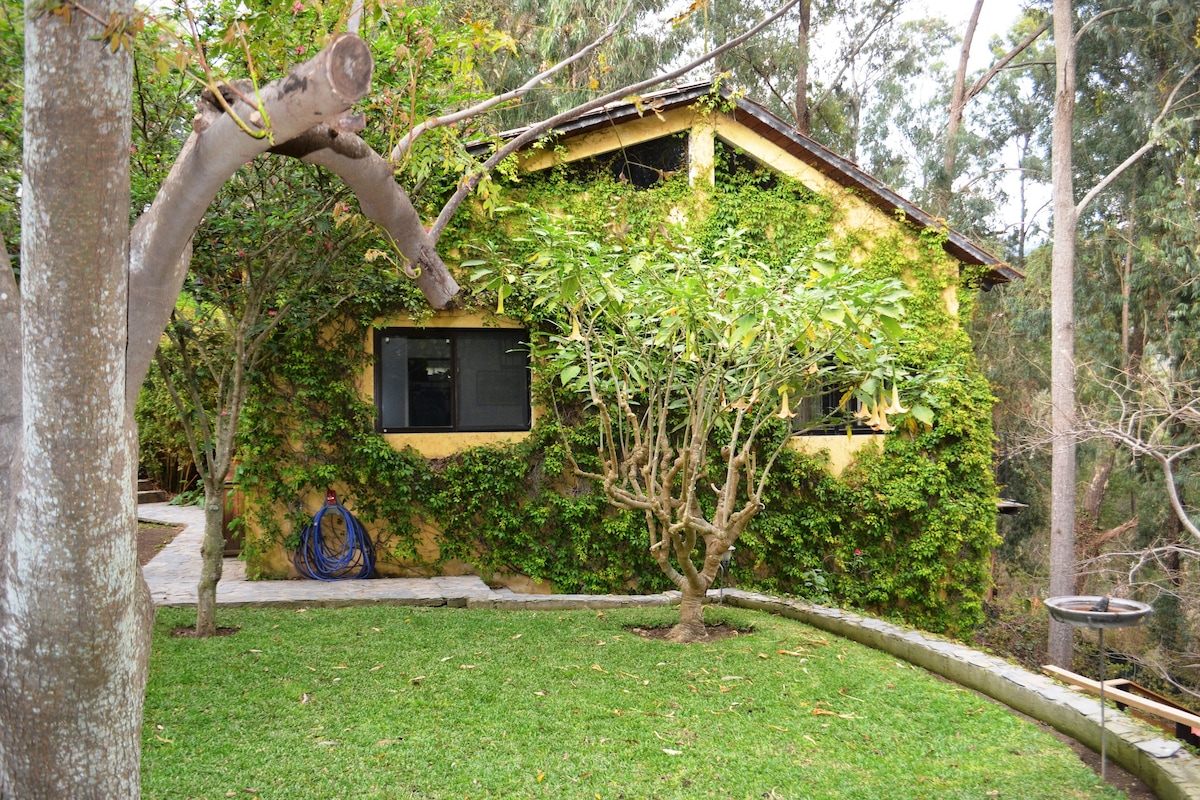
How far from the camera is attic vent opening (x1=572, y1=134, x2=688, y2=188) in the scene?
10.7 metres

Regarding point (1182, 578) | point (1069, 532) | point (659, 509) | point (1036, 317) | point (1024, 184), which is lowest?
point (1182, 578)

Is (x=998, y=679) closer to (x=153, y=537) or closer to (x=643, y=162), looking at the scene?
(x=643, y=162)

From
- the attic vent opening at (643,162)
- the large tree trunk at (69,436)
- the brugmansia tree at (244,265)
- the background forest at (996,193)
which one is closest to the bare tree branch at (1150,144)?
the background forest at (996,193)

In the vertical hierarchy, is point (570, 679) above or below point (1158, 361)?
below

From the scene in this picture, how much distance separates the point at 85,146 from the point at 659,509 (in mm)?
5113

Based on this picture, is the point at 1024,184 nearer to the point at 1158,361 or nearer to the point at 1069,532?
the point at 1158,361

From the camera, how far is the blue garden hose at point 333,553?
9.33m

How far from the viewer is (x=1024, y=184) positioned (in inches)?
989

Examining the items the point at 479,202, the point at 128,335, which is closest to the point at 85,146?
the point at 128,335

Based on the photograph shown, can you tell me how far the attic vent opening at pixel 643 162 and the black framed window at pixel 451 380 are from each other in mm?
2407

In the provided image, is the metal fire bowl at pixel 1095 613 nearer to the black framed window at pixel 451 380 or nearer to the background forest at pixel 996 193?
the background forest at pixel 996 193

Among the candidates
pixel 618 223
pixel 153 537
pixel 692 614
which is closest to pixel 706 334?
pixel 692 614

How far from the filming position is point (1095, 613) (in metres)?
4.51

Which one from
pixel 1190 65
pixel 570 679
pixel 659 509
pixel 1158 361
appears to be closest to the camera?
pixel 570 679
